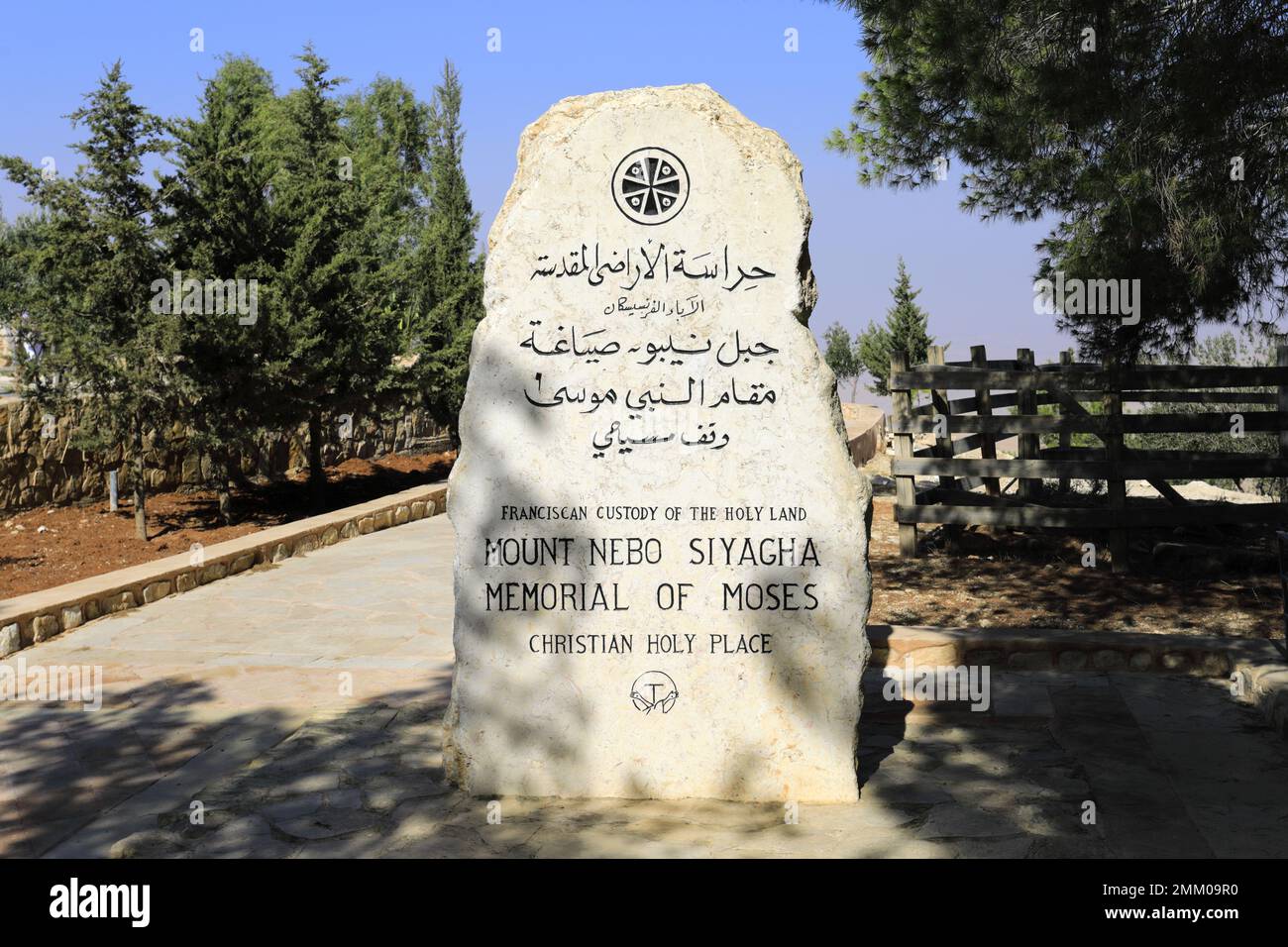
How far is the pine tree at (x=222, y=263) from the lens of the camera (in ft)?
40.5

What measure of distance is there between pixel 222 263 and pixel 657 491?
33.6ft

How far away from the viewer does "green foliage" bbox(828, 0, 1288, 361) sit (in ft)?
20.2

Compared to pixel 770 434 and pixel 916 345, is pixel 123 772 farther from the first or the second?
pixel 916 345

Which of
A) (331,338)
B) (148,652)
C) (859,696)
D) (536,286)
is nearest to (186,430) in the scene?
(331,338)

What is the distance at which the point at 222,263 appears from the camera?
13.3 m

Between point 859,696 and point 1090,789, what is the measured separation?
3.47 ft

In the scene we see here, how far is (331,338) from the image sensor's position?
47.1 ft

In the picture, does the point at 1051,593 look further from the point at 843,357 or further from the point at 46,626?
the point at 843,357

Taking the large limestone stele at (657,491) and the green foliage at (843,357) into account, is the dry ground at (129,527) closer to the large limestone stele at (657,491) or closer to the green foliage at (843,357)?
the large limestone stele at (657,491)

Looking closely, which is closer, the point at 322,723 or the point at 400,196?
the point at 322,723

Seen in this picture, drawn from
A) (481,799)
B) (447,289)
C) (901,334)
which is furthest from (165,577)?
(901,334)

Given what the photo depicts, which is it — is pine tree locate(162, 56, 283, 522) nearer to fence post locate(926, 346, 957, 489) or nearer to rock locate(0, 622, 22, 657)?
rock locate(0, 622, 22, 657)

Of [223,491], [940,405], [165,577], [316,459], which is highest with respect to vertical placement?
[940,405]

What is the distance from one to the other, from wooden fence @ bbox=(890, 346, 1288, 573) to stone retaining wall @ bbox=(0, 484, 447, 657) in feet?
19.7
